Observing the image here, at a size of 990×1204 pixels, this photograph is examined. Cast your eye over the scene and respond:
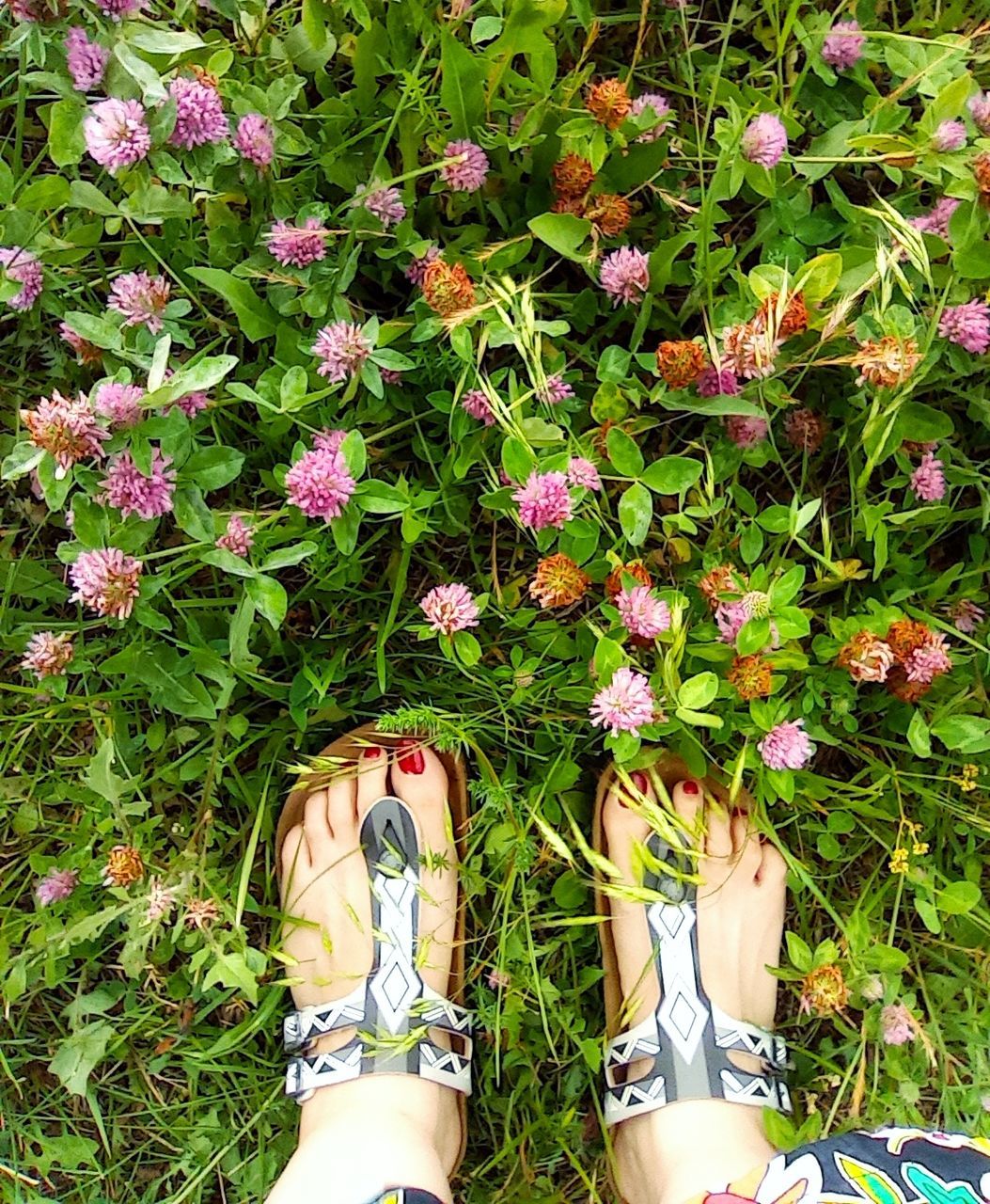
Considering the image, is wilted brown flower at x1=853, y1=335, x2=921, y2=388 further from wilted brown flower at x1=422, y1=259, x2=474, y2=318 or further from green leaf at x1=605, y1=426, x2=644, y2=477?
wilted brown flower at x1=422, y1=259, x2=474, y2=318

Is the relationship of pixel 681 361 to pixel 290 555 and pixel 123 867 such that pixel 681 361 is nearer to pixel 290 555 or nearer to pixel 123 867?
pixel 290 555

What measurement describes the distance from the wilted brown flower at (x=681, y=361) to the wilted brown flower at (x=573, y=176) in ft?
0.62

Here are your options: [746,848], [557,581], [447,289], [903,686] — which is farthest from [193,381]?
[746,848]

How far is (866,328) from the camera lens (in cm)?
99

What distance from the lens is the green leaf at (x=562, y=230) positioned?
40.6 inches

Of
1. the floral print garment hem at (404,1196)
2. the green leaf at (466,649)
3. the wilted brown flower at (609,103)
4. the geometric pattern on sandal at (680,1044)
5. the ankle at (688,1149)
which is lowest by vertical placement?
the ankle at (688,1149)

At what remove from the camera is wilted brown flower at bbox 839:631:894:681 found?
1.08 meters

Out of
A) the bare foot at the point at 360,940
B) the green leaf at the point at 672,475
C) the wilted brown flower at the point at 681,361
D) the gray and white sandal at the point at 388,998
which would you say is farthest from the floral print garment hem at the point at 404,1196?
the wilted brown flower at the point at 681,361

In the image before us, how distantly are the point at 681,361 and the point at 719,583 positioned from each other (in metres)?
0.23

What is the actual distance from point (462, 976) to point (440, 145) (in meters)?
0.98

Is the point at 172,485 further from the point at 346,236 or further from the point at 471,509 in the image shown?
the point at 471,509

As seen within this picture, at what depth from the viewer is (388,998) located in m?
1.36

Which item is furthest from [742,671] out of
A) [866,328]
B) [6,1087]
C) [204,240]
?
[6,1087]

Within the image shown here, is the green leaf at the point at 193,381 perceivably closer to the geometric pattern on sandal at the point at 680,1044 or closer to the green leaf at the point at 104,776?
the green leaf at the point at 104,776
